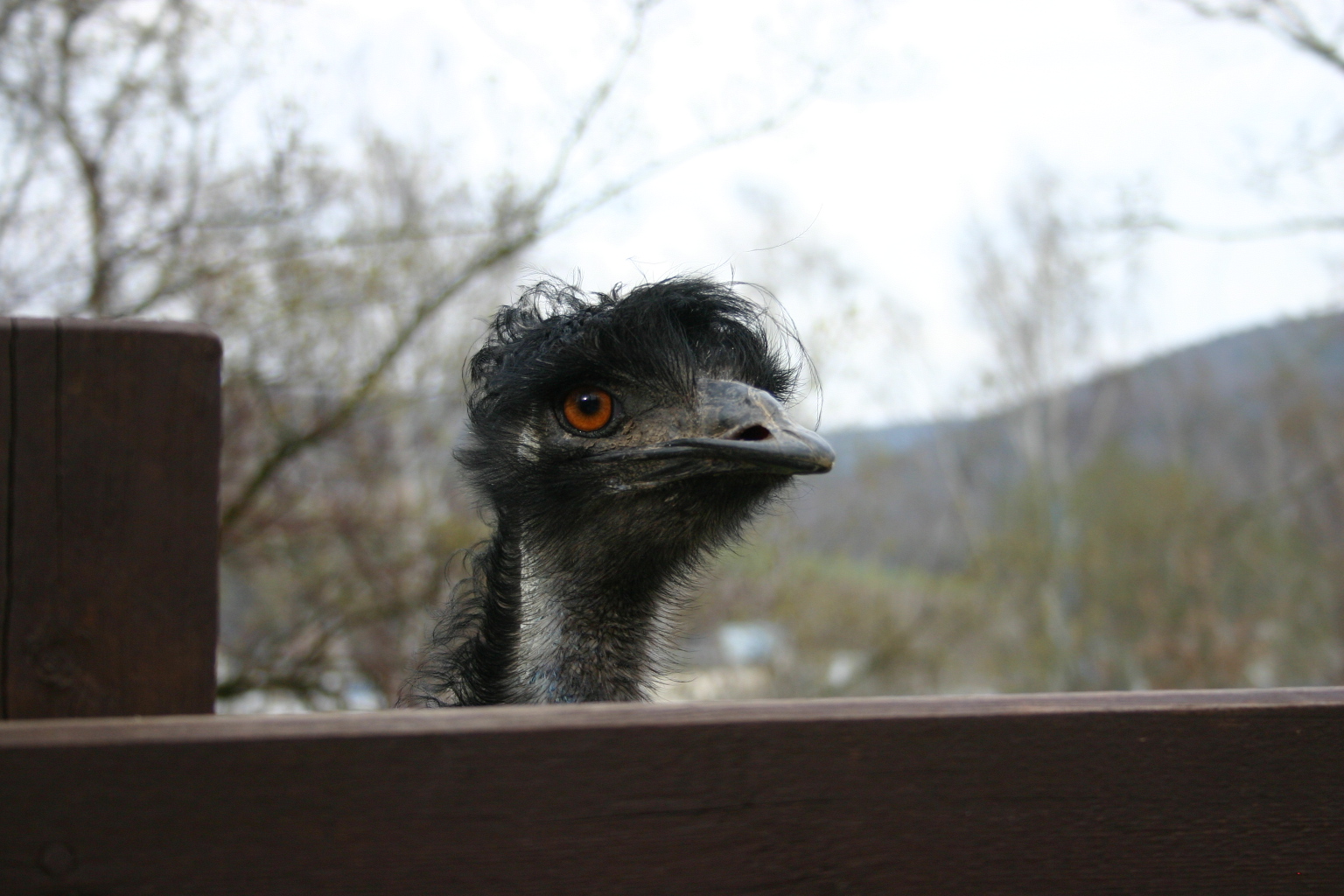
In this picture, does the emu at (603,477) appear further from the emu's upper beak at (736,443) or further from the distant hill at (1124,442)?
the distant hill at (1124,442)

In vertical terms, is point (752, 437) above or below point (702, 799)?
above

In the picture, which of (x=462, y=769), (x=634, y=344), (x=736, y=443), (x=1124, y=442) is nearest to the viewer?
(x=462, y=769)

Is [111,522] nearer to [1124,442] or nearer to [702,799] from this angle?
[702,799]

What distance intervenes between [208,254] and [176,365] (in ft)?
19.4

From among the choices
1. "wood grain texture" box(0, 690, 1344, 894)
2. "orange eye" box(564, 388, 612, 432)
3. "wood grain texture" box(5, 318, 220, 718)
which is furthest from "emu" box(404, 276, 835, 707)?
"wood grain texture" box(5, 318, 220, 718)

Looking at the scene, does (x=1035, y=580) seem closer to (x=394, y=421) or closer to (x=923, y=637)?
(x=923, y=637)

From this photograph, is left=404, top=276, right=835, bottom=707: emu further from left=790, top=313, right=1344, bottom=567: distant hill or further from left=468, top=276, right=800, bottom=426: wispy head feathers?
left=790, top=313, right=1344, bottom=567: distant hill

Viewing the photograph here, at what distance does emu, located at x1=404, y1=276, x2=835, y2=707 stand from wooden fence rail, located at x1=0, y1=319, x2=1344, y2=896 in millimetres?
1146

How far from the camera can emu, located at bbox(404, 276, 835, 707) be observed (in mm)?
2322

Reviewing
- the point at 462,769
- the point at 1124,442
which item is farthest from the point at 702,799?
the point at 1124,442

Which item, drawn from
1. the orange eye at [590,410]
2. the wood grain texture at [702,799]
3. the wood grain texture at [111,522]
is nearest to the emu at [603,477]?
the orange eye at [590,410]

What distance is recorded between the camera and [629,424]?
7.78 ft

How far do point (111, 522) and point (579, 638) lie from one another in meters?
1.50

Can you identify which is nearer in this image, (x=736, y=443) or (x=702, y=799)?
(x=702, y=799)
